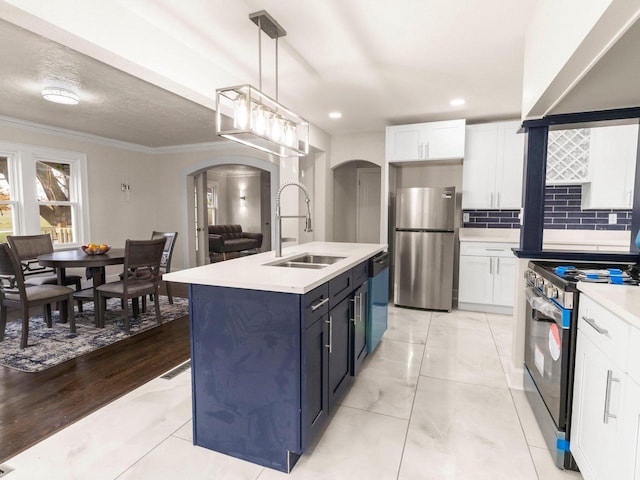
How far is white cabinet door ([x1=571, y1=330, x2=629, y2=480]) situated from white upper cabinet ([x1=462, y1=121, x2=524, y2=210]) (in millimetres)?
3136

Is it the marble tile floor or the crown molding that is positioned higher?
the crown molding

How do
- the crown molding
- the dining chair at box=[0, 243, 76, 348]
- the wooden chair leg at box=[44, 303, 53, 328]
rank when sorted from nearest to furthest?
1. the dining chair at box=[0, 243, 76, 348]
2. the wooden chair leg at box=[44, 303, 53, 328]
3. the crown molding

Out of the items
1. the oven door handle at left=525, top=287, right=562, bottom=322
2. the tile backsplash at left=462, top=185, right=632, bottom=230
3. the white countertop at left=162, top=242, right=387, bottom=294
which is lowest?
the oven door handle at left=525, top=287, right=562, bottom=322

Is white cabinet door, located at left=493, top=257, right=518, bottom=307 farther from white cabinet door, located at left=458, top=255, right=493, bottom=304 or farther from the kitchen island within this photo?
the kitchen island

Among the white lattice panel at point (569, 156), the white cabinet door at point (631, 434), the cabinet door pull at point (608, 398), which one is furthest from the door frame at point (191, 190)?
the white cabinet door at point (631, 434)

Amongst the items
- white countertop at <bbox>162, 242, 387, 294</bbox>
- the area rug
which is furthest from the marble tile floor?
the area rug

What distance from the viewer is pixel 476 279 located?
441 centimetres

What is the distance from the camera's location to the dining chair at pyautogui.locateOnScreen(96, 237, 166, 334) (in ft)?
11.7

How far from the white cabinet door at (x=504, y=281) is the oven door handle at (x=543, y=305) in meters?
2.14

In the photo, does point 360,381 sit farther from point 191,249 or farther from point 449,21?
point 191,249

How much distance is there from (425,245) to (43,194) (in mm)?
5578

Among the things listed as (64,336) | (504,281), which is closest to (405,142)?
(504,281)

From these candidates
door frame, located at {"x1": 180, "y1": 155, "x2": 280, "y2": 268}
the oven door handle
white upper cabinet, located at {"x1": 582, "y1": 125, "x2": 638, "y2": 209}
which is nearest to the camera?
the oven door handle

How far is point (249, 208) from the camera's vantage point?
458 inches
